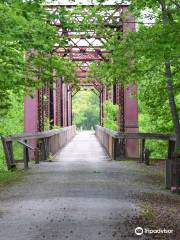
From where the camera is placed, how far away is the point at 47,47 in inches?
531

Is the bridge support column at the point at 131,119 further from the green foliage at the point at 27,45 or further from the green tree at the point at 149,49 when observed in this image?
the green foliage at the point at 27,45

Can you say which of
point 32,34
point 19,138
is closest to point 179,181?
point 32,34

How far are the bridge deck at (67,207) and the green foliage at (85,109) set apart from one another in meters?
102

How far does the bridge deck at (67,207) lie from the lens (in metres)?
7.91

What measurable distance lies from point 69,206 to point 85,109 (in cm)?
11362

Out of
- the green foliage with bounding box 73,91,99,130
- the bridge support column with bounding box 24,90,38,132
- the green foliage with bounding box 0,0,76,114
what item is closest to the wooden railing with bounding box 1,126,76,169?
the bridge support column with bounding box 24,90,38,132

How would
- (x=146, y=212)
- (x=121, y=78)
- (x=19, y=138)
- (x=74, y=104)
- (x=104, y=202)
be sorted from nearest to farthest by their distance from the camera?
(x=146, y=212) → (x=104, y=202) → (x=121, y=78) → (x=19, y=138) → (x=74, y=104)

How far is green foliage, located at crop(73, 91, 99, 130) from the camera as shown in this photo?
120 m

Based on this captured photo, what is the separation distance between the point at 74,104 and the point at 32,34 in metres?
107

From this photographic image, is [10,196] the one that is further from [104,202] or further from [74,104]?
[74,104]

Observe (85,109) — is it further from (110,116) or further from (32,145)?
(32,145)

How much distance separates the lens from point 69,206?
33.2ft

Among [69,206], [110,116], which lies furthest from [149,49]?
[110,116]

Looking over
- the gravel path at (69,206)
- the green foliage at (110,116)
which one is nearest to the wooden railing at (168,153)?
the gravel path at (69,206)
